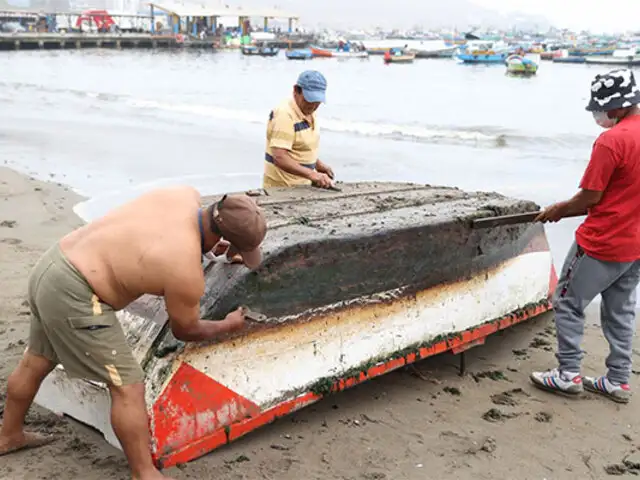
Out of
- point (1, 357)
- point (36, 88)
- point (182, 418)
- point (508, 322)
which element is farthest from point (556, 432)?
point (36, 88)

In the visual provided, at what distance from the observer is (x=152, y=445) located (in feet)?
10.5

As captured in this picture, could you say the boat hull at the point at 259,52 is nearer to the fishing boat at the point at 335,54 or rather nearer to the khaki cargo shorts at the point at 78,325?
the fishing boat at the point at 335,54

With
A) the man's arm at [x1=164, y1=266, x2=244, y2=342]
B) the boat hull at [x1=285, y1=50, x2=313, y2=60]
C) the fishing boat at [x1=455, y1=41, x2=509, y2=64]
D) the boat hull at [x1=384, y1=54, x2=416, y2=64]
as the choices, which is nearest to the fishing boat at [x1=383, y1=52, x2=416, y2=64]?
the boat hull at [x1=384, y1=54, x2=416, y2=64]

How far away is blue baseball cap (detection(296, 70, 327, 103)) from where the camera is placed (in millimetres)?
4871

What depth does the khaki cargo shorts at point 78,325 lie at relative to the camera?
2.86 m

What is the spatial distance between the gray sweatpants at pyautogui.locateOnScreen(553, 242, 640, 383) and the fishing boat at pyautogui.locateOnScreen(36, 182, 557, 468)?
54 cm

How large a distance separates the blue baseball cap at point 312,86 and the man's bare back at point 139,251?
2.17 metres

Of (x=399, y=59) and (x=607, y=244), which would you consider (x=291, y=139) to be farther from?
(x=399, y=59)

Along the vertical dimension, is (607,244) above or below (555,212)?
below

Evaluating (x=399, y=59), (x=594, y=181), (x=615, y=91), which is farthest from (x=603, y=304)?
(x=399, y=59)

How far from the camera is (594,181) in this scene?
157 inches

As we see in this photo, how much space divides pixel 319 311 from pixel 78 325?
1341 millimetres

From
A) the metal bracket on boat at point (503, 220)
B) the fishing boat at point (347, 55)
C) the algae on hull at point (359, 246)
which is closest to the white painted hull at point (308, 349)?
the algae on hull at point (359, 246)

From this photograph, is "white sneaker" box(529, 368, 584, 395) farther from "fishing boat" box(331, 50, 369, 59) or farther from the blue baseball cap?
"fishing boat" box(331, 50, 369, 59)
